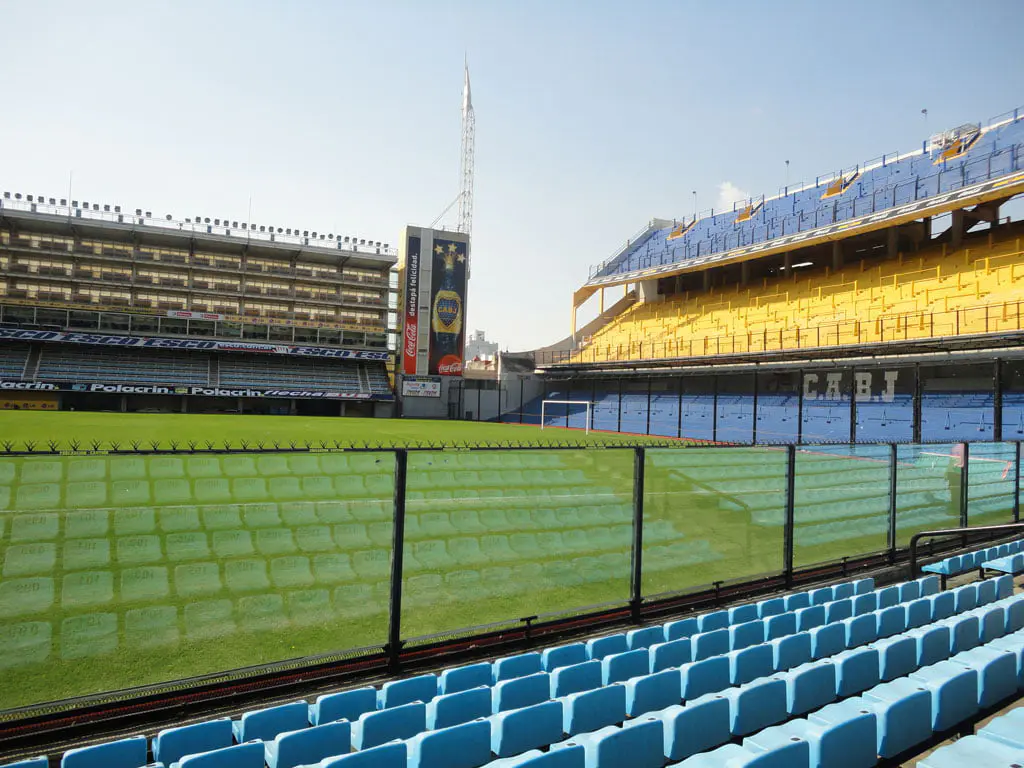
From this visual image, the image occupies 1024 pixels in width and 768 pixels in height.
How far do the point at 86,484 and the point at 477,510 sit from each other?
3.98m

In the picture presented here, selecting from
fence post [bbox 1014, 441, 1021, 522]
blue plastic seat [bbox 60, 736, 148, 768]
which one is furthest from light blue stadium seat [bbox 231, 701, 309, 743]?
fence post [bbox 1014, 441, 1021, 522]

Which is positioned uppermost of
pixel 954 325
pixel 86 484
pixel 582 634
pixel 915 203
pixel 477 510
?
pixel 915 203

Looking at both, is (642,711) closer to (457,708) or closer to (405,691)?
(457,708)

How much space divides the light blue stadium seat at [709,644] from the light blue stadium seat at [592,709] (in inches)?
57.3

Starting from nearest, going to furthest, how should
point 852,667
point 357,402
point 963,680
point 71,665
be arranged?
1. point 963,680
2. point 852,667
3. point 71,665
4. point 357,402

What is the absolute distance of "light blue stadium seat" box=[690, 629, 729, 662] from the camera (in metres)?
5.70

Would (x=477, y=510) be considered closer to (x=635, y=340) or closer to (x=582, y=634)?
(x=582, y=634)

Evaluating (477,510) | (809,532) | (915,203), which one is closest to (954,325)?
(915,203)

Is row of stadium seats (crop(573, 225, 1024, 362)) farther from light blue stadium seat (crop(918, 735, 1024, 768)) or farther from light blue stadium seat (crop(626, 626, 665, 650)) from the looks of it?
light blue stadium seat (crop(918, 735, 1024, 768))

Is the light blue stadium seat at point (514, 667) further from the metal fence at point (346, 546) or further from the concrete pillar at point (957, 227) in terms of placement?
the concrete pillar at point (957, 227)

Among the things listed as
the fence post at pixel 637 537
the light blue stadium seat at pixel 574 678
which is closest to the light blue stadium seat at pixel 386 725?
the light blue stadium seat at pixel 574 678

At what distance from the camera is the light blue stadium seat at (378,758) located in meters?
3.19

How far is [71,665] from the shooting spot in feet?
19.9

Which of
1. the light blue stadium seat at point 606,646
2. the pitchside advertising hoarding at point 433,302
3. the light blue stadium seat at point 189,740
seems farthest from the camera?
the pitchside advertising hoarding at point 433,302
